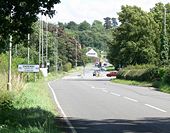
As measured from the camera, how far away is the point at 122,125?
16188mm

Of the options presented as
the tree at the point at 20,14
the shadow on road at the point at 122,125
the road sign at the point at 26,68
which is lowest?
the shadow on road at the point at 122,125

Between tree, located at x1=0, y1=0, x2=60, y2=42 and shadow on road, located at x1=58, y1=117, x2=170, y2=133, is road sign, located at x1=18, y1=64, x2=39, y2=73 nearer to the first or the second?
shadow on road, located at x1=58, y1=117, x2=170, y2=133

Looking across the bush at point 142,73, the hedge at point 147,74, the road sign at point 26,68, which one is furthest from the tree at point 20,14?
the bush at point 142,73

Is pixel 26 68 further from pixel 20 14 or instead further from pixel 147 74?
pixel 20 14

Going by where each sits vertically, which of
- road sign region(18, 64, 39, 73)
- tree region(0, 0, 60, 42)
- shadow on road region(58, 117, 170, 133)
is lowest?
shadow on road region(58, 117, 170, 133)

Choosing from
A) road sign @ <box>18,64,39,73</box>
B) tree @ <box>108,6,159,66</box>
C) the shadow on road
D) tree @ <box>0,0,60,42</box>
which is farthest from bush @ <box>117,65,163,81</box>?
tree @ <box>0,0,60,42</box>

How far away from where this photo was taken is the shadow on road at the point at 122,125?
48.8 feet

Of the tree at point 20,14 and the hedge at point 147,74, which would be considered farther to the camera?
the hedge at point 147,74

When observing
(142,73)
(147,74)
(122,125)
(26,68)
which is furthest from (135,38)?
(122,125)

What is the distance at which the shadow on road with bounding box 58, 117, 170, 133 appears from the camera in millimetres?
14867

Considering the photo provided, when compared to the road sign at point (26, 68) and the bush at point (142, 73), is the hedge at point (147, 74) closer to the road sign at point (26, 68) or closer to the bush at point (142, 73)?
the bush at point (142, 73)

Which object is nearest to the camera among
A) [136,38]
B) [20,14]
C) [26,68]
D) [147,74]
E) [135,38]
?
[20,14]

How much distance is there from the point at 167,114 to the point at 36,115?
18.5 feet

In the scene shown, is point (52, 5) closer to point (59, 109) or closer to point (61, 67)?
point (59, 109)
